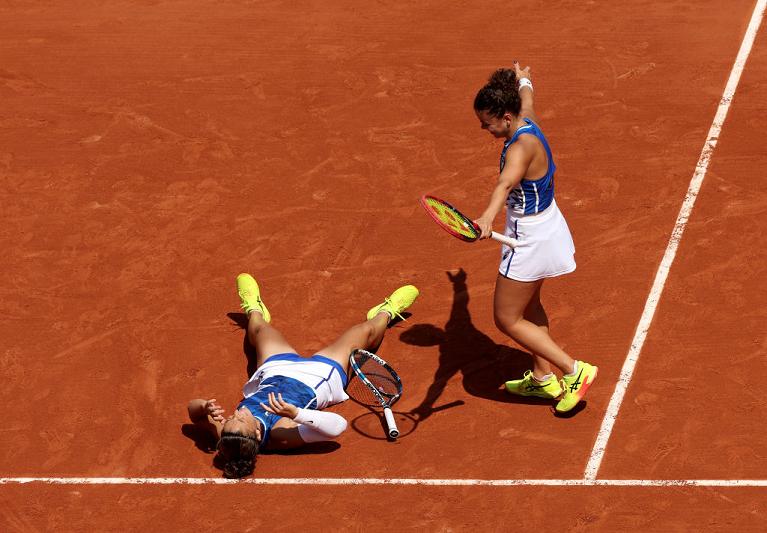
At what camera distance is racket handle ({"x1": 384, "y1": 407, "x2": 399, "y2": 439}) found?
8.08m

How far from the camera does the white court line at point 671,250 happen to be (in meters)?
8.16

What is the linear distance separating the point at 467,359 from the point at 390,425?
1.16 metres

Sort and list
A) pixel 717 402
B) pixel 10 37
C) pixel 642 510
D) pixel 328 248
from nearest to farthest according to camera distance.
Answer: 1. pixel 642 510
2. pixel 717 402
3. pixel 328 248
4. pixel 10 37

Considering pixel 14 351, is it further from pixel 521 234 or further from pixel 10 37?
pixel 10 37

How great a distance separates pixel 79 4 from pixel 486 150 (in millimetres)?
5926

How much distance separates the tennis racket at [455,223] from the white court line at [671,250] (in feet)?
5.09

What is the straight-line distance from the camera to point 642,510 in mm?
7559

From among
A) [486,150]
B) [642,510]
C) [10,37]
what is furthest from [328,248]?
[10,37]

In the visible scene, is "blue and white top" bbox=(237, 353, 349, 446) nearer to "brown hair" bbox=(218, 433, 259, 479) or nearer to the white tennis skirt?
"brown hair" bbox=(218, 433, 259, 479)

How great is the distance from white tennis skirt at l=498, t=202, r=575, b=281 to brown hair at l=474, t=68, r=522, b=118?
758mm

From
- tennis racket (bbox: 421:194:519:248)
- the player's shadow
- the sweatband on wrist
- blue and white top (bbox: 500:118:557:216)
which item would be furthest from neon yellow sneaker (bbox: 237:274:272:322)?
A: blue and white top (bbox: 500:118:557:216)

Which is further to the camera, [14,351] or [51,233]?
[51,233]

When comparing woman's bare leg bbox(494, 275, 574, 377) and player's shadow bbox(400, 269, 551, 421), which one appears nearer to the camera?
woman's bare leg bbox(494, 275, 574, 377)

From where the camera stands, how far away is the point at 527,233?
7777 mm
